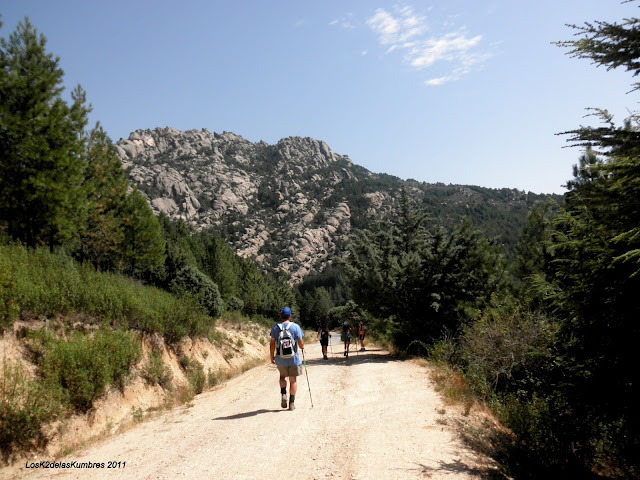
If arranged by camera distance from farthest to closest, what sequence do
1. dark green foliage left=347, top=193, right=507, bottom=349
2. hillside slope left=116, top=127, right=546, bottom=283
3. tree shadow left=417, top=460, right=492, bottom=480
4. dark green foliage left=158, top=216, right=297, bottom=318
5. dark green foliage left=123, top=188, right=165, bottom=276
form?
hillside slope left=116, top=127, right=546, bottom=283
dark green foliage left=158, top=216, right=297, bottom=318
dark green foliage left=123, top=188, right=165, bottom=276
dark green foliage left=347, top=193, right=507, bottom=349
tree shadow left=417, top=460, right=492, bottom=480

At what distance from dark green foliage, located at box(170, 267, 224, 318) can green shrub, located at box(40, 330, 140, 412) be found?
51.1 ft

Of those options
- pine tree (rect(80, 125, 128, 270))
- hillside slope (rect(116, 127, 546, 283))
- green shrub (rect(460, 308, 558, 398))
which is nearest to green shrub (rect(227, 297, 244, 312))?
pine tree (rect(80, 125, 128, 270))

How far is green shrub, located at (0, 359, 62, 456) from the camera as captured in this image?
245 inches

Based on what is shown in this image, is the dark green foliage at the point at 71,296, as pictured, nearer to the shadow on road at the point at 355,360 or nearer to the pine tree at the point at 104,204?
the shadow on road at the point at 355,360

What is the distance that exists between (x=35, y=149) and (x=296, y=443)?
12217mm

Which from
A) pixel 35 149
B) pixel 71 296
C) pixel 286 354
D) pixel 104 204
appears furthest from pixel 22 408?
pixel 104 204

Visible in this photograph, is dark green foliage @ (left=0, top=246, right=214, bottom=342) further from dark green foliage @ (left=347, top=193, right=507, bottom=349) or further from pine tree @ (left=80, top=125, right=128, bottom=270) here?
dark green foliage @ (left=347, top=193, right=507, bottom=349)

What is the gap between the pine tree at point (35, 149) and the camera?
1200cm

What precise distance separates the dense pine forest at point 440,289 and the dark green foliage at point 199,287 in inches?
83.2

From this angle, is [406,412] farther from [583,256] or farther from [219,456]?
[583,256]

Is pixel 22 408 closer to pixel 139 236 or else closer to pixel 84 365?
pixel 84 365

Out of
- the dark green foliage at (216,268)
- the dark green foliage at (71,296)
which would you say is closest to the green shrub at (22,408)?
the dark green foliage at (71,296)

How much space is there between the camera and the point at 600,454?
284 inches

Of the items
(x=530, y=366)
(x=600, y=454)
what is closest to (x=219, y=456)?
(x=600, y=454)
